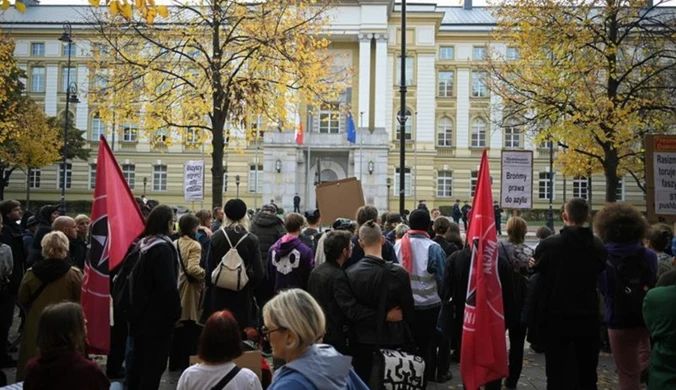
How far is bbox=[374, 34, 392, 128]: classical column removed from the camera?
51062mm

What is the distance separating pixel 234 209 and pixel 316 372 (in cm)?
476

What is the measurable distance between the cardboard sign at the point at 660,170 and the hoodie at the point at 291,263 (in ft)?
15.4

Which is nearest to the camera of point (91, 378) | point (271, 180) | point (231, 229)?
point (91, 378)

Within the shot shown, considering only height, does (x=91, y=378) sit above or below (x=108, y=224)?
below

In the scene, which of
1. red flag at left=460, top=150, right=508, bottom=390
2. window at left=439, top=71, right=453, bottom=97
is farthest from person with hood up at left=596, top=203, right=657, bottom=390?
window at left=439, top=71, right=453, bottom=97

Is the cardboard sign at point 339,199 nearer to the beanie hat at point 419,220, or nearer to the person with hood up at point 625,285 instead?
the beanie hat at point 419,220

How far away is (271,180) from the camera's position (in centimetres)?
4966

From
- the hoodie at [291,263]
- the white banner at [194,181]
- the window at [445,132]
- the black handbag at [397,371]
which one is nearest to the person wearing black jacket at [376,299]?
the black handbag at [397,371]

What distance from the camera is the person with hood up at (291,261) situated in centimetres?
765

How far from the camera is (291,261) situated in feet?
25.2

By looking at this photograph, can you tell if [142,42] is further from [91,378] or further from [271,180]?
[271,180]

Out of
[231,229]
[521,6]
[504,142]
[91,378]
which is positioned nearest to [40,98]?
[504,142]

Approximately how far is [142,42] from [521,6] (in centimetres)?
1153

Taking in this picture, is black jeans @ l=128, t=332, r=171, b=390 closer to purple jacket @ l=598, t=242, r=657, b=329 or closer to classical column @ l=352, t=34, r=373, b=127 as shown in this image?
purple jacket @ l=598, t=242, r=657, b=329
